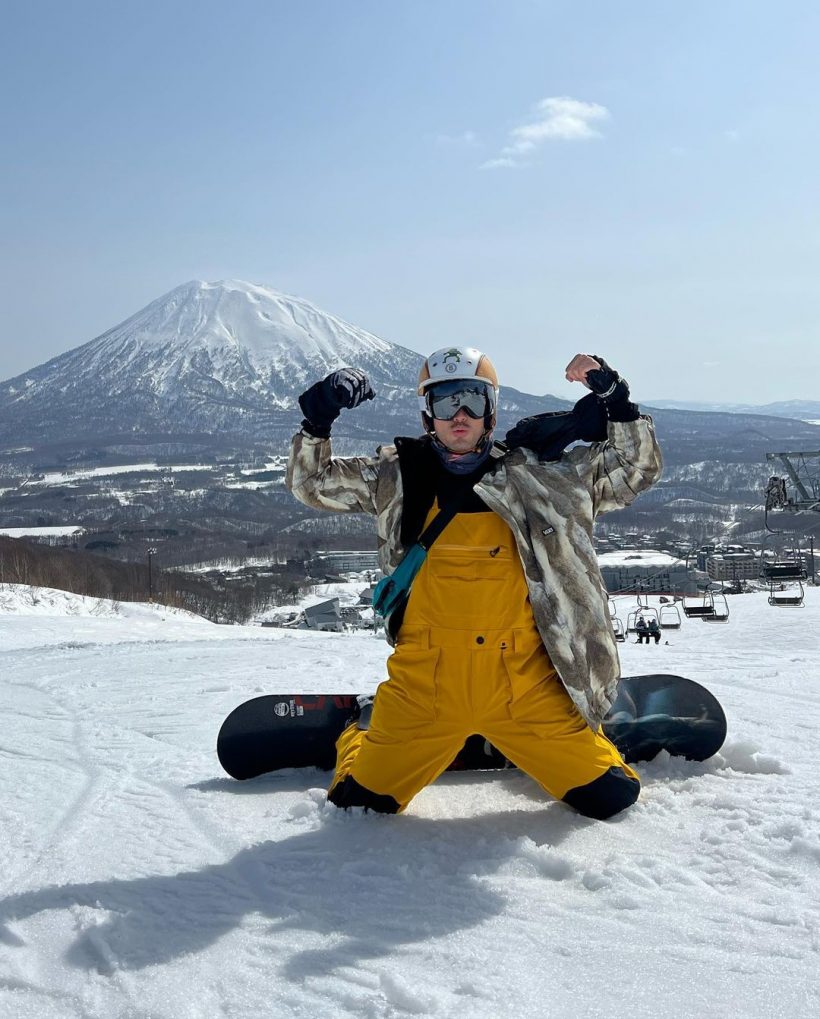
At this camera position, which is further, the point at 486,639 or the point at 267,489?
the point at 267,489

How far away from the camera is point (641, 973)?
1.88m

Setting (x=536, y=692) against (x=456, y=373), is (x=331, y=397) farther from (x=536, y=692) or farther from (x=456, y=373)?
(x=536, y=692)

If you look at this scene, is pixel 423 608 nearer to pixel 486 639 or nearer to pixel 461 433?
pixel 486 639

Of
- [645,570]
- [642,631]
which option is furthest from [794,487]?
[645,570]

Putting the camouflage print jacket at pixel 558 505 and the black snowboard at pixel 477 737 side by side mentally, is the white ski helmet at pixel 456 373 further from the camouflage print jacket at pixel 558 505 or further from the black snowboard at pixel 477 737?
the black snowboard at pixel 477 737

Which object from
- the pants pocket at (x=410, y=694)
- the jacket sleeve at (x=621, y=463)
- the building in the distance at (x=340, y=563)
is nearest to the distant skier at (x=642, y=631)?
the jacket sleeve at (x=621, y=463)

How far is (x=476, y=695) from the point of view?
2957 millimetres

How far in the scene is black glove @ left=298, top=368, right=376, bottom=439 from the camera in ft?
10.1

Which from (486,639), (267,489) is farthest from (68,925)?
(267,489)

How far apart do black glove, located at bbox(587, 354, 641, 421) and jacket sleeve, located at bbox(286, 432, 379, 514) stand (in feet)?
2.77

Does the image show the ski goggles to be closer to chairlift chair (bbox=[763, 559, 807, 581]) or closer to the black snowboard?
the black snowboard

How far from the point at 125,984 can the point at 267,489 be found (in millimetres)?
161712

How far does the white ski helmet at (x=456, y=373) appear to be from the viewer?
3.22 m

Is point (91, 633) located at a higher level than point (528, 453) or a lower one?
lower
